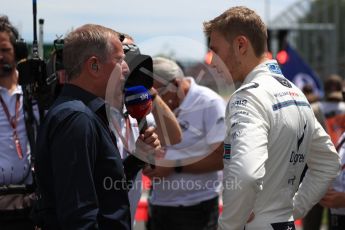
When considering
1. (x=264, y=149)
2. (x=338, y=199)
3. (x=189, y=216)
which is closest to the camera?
(x=264, y=149)

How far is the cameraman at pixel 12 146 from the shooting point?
3949mm

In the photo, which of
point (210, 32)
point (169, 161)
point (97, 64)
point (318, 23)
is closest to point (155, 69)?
point (169, 161)

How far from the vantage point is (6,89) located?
4.34 m

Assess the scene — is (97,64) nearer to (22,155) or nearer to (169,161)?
(22,155)

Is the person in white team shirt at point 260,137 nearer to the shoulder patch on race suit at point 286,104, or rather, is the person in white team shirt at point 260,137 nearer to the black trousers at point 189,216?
the shoulder patch on race suit at point 286,104

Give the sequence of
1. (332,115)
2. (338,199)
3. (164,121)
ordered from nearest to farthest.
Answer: (338,199) < (164,121) < (332,115)

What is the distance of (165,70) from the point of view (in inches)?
186

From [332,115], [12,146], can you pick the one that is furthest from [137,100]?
[332,115]

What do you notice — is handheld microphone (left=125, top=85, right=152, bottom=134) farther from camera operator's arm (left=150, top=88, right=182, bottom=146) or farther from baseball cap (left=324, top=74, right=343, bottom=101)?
baseball cap (left=324, top=74, right=343, bottom=101)

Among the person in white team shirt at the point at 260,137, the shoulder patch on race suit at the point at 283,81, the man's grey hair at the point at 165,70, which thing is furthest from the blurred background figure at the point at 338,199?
Answer: the man's grey hair at the point at 165,70

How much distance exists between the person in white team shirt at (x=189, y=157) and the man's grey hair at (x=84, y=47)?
1.88 m

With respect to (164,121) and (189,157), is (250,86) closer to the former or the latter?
(164,121)

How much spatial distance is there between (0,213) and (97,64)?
1588mm

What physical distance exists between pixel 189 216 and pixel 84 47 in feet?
7.89
